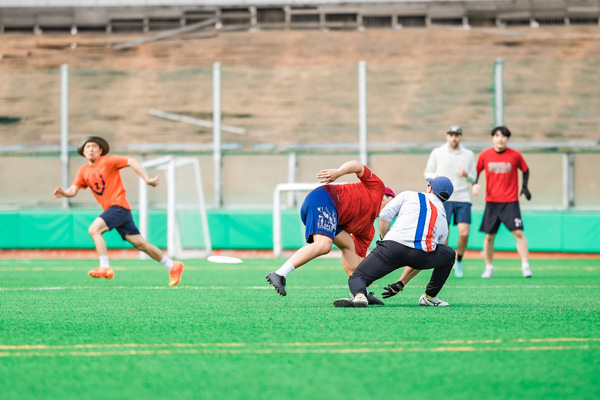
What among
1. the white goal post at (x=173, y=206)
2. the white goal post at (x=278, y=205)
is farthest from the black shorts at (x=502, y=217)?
the white goal post at (x=173, y=206)

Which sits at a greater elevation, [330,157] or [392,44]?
[392,44]

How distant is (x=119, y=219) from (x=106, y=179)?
52cm

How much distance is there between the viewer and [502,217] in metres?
12.3

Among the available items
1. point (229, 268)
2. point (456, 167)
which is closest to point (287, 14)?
point (229, 268)

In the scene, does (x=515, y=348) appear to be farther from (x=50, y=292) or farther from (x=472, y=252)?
(x=472, y=252)

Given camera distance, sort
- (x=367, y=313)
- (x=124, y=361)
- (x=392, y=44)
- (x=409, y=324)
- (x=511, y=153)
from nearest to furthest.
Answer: (x=124, y=361), (x=409, y=324), (x=367, y=313), (x=511, y=153), (x=392, y=44)

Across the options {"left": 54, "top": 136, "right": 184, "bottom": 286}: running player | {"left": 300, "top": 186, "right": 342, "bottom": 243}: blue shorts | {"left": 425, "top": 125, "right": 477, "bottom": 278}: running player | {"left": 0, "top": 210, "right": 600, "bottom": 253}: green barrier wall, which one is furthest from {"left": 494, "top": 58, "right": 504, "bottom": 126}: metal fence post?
{"left": 300, "top": 186, "right": 342, "bottom": 243}: blue shorts

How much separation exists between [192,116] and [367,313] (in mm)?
19116

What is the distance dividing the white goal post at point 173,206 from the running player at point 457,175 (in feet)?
21.8

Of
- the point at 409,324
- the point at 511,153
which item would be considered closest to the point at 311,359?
the point at 409,324

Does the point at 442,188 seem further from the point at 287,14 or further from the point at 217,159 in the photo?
the point at 287,14

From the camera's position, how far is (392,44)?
2944 cm

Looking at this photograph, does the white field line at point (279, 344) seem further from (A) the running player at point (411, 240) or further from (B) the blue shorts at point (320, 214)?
(B) the blue shorts at point (320, 214)

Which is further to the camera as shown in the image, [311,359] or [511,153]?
[511,153]
